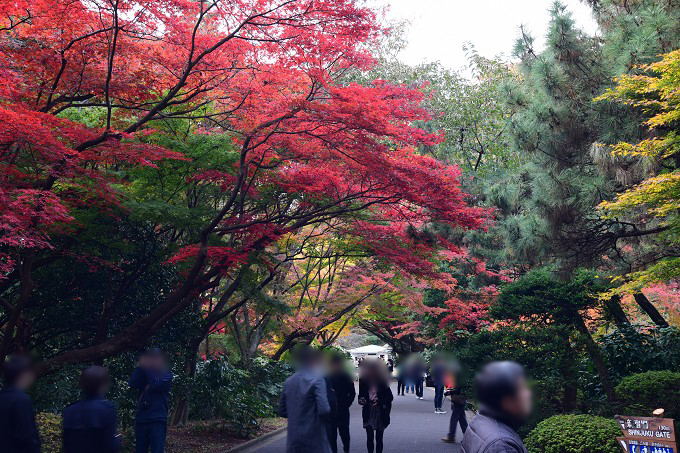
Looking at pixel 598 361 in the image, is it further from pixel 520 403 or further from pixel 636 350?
pixel 520 403

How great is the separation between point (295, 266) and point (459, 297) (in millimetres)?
6431

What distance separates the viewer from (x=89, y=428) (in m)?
4.68

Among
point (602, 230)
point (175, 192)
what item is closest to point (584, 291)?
point (602, 230)

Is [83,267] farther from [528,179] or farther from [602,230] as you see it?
[528,179]

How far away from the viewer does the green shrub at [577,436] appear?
8609mm

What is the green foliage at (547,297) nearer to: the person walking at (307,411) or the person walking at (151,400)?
the person walking at (307,411)

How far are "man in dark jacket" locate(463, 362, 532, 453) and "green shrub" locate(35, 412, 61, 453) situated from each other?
26.7 feet

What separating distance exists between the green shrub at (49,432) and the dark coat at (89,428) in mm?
4954

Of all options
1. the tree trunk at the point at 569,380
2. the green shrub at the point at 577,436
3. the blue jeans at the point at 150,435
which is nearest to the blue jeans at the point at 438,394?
the tree trunk at the point at 569,380

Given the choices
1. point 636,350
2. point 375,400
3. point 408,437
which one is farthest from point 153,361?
point 636,350

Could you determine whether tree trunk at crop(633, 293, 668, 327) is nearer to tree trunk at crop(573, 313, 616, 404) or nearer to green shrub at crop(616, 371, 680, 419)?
tree trunk at crop(573, 313, 616, 404)

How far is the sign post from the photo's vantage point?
295 inches

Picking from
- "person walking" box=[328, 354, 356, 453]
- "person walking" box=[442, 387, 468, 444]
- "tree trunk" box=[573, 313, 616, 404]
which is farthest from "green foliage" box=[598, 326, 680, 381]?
"person walking" box=[328, 354, 356, 453]

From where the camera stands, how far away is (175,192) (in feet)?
38.5
